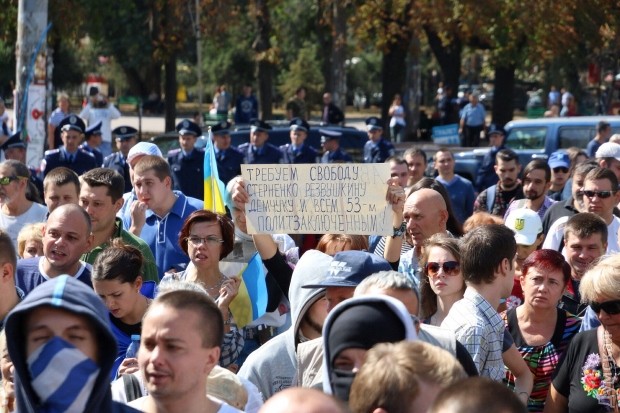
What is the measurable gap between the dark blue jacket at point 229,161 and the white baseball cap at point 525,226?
27.4ft

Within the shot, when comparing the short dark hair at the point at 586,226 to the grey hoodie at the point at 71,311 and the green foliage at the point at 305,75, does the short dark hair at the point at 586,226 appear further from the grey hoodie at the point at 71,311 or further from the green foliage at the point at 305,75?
the green foliage at the point at 305,75

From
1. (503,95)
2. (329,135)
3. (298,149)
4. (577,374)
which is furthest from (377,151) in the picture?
(503,95)

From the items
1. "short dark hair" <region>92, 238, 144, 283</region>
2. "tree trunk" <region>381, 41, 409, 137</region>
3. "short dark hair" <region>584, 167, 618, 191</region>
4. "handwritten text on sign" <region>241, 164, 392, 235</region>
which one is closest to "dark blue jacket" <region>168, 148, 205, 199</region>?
"short dark hair" <region>584, 167, 618, 191</region>

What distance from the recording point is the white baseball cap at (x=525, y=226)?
836cm

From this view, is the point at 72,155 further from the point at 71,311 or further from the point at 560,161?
the point at 71,311

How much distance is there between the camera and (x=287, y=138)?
20906mm

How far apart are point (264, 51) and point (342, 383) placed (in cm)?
2883

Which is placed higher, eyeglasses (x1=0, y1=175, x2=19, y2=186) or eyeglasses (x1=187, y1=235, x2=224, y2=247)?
eyeglasses (x1=0, y1=175, x2=19, y2=186)

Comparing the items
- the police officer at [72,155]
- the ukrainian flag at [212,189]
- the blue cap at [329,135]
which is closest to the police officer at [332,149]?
the blue cap at [329,135]

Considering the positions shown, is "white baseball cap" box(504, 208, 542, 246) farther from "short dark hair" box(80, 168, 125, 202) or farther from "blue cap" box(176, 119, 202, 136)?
"blue cap" box(176, 119, 202, 136)

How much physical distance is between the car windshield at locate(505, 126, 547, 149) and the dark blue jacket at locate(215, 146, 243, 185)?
5307mm

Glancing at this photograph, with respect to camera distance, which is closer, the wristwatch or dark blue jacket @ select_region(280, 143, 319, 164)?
the wristwatch

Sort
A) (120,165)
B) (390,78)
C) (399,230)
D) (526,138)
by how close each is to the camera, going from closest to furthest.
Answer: (399,230), (120,165), (526,138), (390,78)

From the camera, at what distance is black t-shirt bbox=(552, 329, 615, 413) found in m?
5.66
